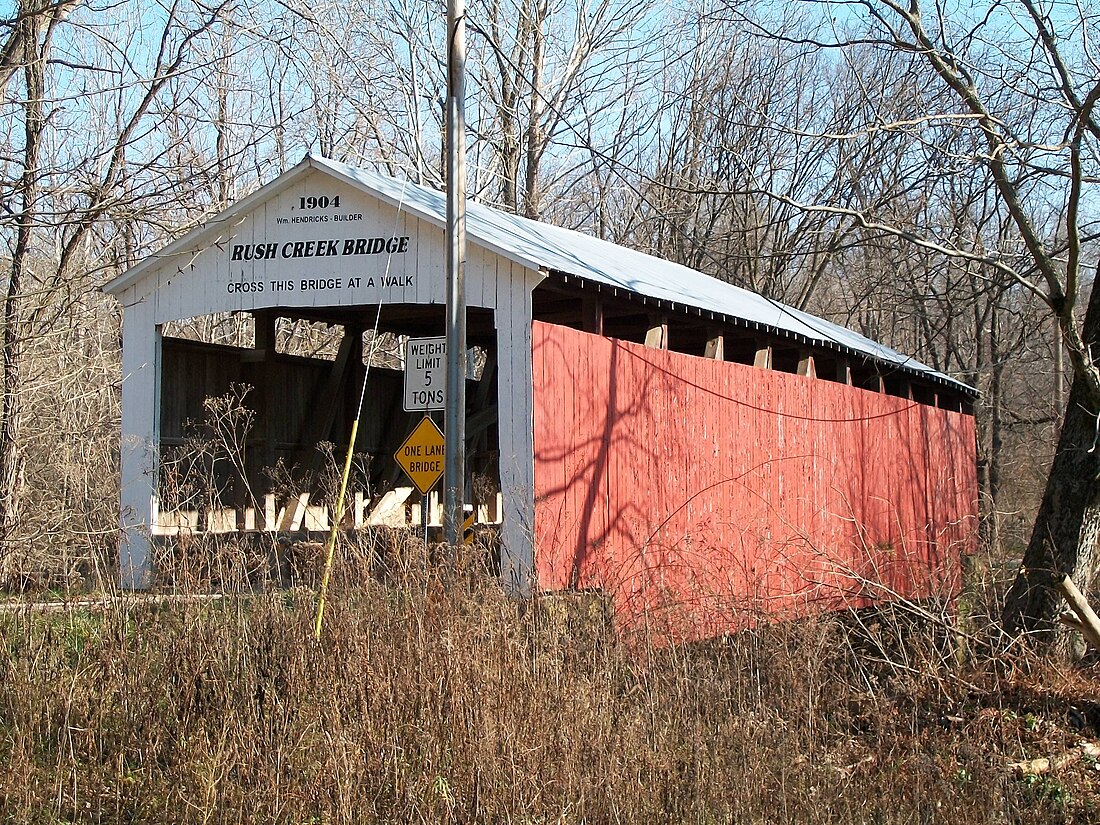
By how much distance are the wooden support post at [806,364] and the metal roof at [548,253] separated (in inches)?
10.7

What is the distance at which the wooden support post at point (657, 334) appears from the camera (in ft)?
36.3

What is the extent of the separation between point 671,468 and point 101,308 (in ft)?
41.0

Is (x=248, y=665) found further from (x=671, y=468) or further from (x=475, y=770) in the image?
(x=671, y=468)

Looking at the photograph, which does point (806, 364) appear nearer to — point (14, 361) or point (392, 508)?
point (392, 508)

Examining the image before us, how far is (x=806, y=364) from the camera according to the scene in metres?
14.7

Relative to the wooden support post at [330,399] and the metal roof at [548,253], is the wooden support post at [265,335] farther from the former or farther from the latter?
the metal roof at [548,253]

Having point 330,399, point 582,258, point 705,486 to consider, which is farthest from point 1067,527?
point 330,399

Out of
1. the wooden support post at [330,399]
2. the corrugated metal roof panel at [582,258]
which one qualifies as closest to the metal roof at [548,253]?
the corrugated metal roof panel at [582,258]

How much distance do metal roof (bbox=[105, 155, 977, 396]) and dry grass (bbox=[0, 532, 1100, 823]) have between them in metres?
3.74

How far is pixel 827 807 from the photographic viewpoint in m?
5.40

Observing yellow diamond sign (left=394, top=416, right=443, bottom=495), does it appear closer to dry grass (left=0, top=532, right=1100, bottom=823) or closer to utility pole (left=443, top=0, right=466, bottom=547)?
utility pole (left=443, top=0, right=466, bottom=547)

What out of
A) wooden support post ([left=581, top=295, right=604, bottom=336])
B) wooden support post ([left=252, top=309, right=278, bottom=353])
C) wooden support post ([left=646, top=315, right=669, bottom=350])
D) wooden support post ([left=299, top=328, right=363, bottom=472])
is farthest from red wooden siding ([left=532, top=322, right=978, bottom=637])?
wooden support post ([left=252, top=309, right=278, bottom=353])

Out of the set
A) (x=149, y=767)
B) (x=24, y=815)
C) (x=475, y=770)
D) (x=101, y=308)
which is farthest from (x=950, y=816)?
(x=101, y=308)

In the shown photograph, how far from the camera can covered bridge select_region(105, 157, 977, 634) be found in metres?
9.47
